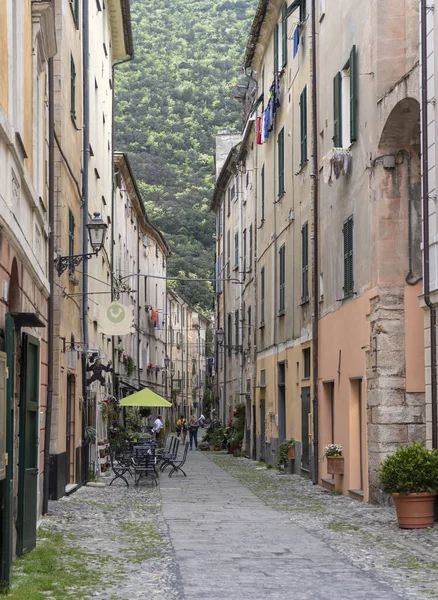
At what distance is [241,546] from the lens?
Result: 11594 millimetres

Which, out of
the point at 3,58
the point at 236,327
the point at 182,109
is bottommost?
the point at 3,58

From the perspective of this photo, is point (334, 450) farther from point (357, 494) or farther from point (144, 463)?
point (144, 463)

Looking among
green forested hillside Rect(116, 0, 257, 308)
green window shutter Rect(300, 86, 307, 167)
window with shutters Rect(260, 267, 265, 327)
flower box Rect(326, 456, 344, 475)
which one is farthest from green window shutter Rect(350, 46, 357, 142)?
green forested hillside Rect(116, 0, 257, 308)

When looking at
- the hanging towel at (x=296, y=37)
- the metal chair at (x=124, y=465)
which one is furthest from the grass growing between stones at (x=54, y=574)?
the hanging towel at (x=296, y=37)

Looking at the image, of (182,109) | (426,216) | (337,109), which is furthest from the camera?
(182,109)

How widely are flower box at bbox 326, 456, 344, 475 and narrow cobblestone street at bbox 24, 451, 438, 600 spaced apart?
47 centimetres

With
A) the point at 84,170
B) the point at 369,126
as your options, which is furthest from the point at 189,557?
the point at 84,170

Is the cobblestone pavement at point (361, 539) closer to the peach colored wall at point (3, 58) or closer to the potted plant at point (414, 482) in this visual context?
the potted plant at point (414, 482)

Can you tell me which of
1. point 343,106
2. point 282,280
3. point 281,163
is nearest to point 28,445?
point 343,106

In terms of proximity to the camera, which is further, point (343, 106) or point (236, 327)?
point (236, 327)

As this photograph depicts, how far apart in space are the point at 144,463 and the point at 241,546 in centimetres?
1019

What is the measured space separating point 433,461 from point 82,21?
45.7 feet

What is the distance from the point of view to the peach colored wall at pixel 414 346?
16094mm

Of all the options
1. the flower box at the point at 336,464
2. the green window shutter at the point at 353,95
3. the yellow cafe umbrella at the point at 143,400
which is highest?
the green window shutter at the point at 353,95
